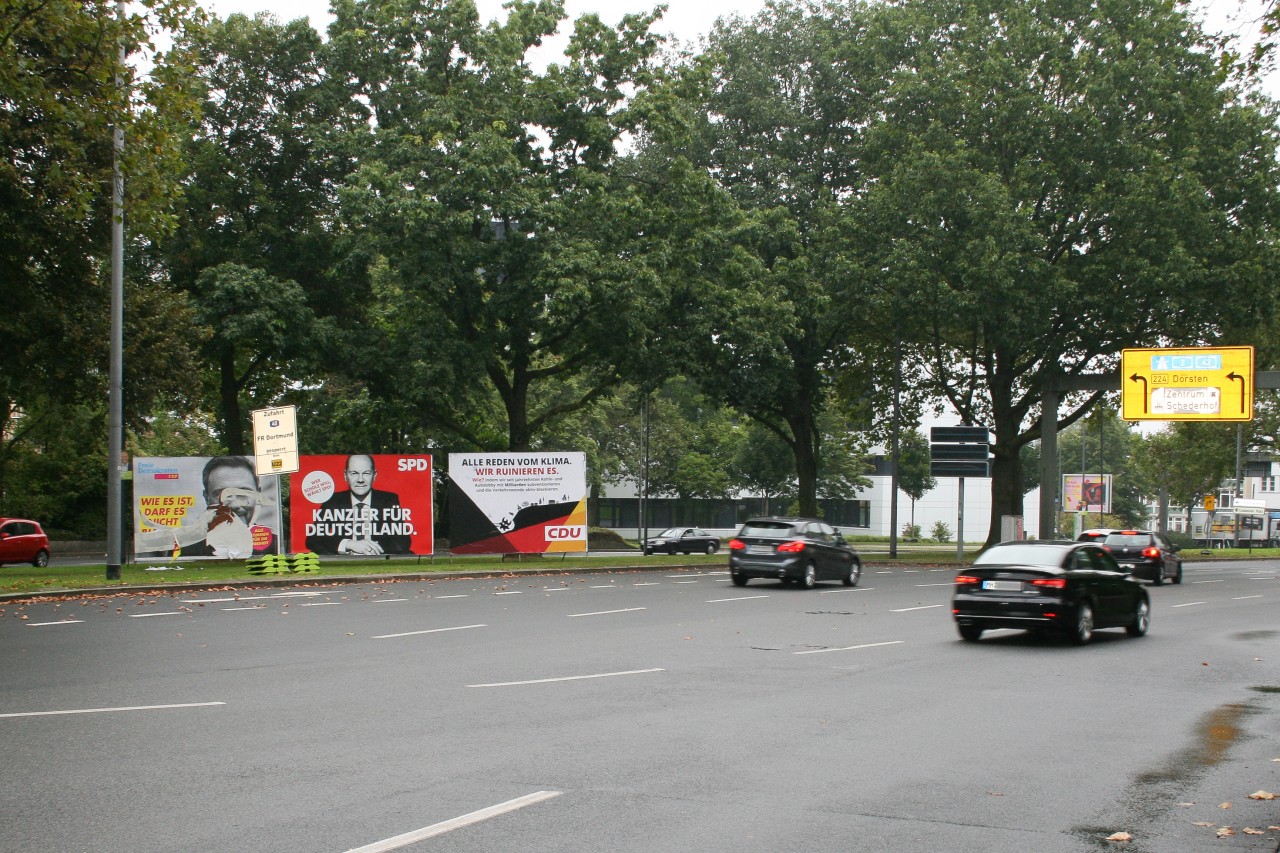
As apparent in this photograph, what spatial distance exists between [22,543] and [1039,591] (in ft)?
102

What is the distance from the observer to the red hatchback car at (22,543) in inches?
1442

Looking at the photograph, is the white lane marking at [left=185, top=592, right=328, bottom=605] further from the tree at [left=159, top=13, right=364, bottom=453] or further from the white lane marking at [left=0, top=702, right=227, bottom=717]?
the tree at [left=159, top=13, right=364, bottom=453]

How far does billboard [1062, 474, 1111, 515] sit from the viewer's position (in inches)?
2776

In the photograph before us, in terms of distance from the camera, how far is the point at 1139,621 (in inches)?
702

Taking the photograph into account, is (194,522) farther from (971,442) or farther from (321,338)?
(971,442)

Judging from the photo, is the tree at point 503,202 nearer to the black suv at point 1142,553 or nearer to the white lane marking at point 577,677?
the black suv at point 1142,553

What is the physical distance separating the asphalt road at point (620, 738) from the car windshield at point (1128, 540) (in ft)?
56.2

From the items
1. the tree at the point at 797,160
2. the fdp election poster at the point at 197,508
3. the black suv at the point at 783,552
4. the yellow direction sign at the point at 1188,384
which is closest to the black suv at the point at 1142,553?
the yellow direction sign at the point at 1188,384

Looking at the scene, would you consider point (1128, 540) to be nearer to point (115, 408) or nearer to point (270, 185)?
point (115, 408)

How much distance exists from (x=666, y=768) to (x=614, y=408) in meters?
68.3

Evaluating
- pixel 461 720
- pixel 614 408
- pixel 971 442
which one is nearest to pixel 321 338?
pixel 971 442

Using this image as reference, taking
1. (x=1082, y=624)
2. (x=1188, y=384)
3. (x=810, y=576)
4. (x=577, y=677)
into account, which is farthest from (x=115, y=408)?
(x=1188, y=384)

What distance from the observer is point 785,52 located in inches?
1796

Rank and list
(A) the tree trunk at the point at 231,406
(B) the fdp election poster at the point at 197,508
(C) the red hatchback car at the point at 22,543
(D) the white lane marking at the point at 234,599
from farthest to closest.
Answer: (A) the tree trunk at the point at 231,406, (C) the red hatchback car at the point at 22,543, (B) the fdp election poster at the point at 197,508, (D) the white lane marking at the point at 234,599
